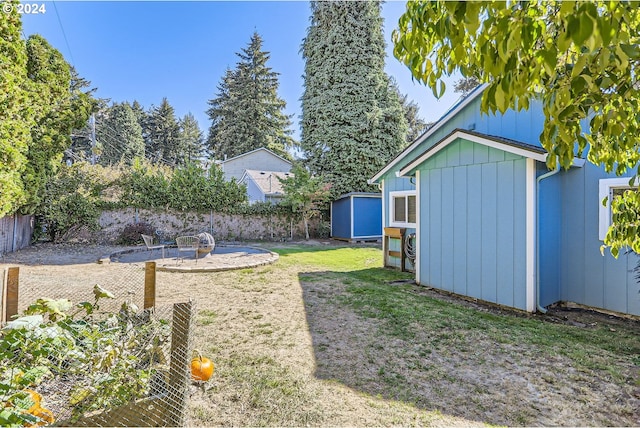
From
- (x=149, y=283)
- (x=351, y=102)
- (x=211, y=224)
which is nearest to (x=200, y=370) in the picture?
(x=149, y=283)

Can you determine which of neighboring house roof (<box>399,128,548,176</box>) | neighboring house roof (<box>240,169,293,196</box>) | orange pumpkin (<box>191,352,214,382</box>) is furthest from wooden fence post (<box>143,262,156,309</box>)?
neighboring house roof (<box>240,169,293,196</box>)

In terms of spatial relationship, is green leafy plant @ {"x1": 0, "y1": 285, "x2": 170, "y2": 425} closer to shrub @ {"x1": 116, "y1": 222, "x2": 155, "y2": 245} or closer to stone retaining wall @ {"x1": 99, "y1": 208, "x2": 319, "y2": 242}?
shrub @ {"x1": 116, "y1": 222, "x2": 155, "y2": 245}

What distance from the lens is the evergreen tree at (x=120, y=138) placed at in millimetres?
33469

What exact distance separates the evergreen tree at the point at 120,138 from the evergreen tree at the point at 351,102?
77.6 ft

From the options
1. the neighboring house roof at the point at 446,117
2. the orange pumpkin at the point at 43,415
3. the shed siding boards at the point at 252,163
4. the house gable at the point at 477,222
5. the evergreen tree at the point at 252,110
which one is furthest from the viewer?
the evergreen tree at the point at 252,110

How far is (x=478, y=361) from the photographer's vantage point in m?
3.44

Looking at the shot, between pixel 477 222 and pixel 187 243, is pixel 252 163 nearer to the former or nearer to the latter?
pixel 187 243

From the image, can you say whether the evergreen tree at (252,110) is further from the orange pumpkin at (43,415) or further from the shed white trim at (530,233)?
the orange pumpkin at (43,415)

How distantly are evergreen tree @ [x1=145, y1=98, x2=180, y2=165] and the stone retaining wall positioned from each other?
81.7 feet

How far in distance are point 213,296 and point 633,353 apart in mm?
6098

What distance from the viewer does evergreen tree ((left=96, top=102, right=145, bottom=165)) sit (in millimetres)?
33469

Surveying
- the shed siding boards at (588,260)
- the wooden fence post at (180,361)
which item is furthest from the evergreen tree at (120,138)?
the shed siding boards at (588,260)

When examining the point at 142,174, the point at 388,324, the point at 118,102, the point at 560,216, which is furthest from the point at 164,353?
the point at 118,102

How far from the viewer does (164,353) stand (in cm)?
267
